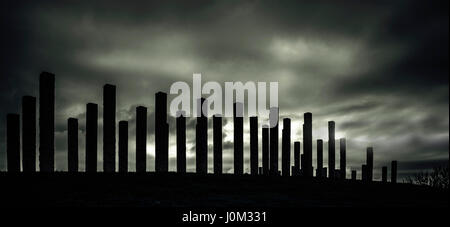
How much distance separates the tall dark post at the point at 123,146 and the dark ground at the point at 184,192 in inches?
212

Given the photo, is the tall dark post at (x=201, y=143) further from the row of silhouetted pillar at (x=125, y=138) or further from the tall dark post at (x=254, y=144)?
the tall dark post at (x=254, y=144)

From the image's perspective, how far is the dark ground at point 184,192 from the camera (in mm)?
8336

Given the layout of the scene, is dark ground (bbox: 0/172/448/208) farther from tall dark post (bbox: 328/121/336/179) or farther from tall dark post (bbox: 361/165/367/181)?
tall dark post (bbox: 361/165/367/181)

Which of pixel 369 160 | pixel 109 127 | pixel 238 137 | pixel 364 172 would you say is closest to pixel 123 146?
pixel 109 127

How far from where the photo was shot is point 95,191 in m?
8.90

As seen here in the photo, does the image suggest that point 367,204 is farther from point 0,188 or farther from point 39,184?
point 0,188

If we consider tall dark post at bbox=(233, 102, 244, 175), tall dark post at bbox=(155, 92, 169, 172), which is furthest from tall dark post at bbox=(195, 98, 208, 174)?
tall dark post at bbox=(233, 102, 244, 175)

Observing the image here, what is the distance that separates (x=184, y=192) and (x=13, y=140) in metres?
9.08

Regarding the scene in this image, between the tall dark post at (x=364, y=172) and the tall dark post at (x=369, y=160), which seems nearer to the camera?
the tall dark post at (x=369, y=160)

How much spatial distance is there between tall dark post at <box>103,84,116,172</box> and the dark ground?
402cm

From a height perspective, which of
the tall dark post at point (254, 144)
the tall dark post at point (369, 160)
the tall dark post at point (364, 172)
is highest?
the tall dark post at point (254, 144)

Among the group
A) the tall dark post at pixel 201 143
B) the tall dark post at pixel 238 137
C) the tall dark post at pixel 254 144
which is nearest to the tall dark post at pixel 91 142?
the tall dark post at pixel 201 143
